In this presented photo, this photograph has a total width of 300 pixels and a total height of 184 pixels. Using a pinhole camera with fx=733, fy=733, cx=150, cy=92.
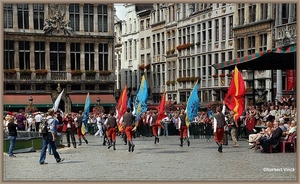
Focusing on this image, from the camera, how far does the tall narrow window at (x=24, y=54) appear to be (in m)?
50.5

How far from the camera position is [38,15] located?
49.8 m

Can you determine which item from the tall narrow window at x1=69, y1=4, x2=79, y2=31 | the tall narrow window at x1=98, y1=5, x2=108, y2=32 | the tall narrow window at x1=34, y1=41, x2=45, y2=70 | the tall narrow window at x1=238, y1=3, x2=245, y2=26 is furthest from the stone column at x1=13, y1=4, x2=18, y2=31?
the tall narrow window at x1=238, y1=3, x2=245, y2=26

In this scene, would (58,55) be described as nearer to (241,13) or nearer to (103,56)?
(103,56)

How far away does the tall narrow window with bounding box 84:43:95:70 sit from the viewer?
180 feet

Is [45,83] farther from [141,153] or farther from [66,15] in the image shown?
[141,153]

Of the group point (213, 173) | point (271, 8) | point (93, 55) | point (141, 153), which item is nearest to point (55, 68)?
point (93, 55)

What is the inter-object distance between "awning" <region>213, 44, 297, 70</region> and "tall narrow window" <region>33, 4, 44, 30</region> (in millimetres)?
18126

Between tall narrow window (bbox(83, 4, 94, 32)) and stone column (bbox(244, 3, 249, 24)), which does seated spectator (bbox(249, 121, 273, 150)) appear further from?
tall narrow window (bbox(83, 4, 94, 32))

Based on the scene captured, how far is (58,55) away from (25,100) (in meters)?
6.80

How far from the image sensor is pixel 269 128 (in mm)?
24562

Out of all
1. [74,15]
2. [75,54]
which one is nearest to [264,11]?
[74,15]

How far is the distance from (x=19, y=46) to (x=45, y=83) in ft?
11.3

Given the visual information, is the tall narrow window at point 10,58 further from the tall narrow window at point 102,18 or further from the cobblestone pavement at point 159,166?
the cobblestone pavement at point 159,166

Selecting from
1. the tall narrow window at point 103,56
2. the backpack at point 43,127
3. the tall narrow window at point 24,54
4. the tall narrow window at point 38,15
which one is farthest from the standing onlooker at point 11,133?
the tall narrow window at point 103,56
